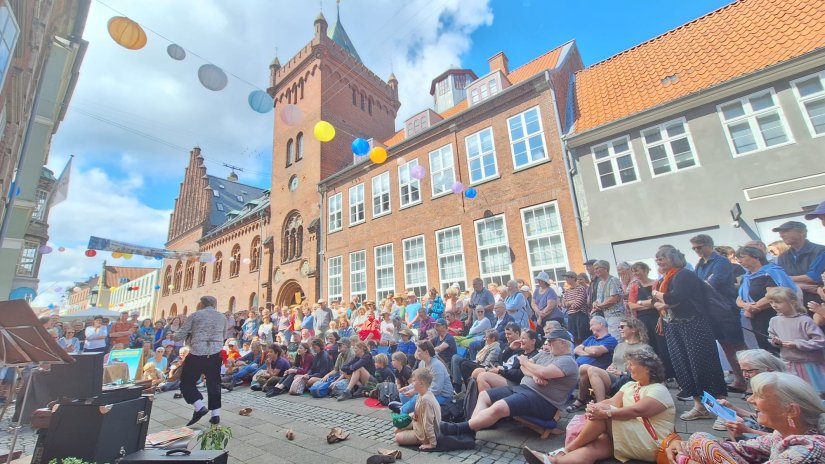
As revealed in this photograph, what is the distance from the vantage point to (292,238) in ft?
70.4

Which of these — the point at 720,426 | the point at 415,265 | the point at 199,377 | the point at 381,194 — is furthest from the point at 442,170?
the point at 720,426

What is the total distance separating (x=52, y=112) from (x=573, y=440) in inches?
773

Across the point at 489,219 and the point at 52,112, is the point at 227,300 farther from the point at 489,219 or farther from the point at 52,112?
the point at 489,219

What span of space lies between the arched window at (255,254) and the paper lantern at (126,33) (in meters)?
19.8

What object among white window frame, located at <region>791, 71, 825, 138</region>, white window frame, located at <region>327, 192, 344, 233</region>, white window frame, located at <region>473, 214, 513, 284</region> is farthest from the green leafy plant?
white window frame, located at <region>327, 192, 344, 233</region>

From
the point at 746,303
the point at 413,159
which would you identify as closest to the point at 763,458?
the point at 746,303

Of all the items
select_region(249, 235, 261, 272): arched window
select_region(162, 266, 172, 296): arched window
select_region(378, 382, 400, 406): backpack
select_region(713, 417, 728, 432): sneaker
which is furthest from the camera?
select_region(162, 266, 172, 296): arched window

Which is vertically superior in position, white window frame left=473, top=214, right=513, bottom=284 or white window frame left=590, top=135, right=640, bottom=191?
white window frame left=590, top=135, right=640, bottom=191

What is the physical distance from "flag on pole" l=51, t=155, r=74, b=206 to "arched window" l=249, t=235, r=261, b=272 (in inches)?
537

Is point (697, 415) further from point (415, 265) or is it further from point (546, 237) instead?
point (415, 265)

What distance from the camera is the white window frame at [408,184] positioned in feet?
50.6

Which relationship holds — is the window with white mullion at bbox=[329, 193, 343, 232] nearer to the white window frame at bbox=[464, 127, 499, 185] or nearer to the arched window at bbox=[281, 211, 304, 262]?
the arched window at bbox=[281, 211, 304, 262]

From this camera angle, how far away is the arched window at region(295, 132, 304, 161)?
22.1m

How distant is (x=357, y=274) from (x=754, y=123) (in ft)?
47.9
